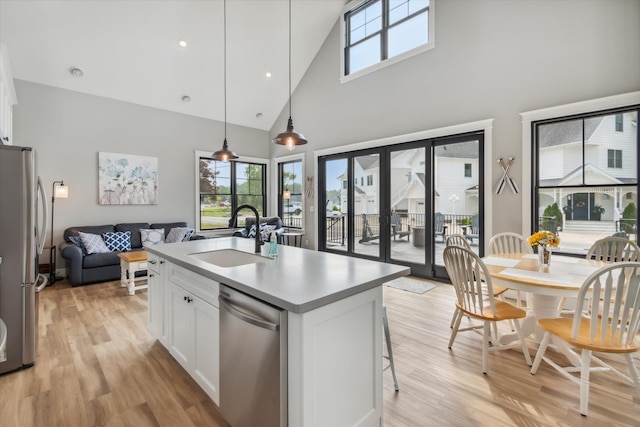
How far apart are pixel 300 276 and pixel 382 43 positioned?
543 centimetres

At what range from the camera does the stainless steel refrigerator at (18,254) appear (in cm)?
224

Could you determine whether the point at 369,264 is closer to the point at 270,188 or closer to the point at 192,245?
the point at 192,245

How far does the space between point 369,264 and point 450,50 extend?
4208mm

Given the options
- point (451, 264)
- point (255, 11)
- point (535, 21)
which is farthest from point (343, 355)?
point (255, 11)

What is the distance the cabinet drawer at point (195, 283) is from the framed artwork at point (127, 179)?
4448 mm

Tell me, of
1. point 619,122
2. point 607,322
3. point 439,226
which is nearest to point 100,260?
point 439,226

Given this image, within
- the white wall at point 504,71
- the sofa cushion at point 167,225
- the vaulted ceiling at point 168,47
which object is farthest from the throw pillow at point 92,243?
the white wall at point 504,71

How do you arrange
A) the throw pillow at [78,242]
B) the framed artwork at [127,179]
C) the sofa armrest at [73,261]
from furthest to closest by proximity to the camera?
1. the framed artwork at [127,179]
2. the throw pillow at [78,242]
3. the sofa armrest at [73,261]

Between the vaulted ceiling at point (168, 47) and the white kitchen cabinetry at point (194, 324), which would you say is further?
the vaulted ceiling at point (168, 47)

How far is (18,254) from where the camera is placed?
2293 mm

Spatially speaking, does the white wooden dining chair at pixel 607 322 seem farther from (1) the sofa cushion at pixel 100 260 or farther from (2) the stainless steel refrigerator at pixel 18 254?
(1) the sofa cushion at pixel 100 260

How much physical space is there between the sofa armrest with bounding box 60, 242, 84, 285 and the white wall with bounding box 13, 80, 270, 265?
0.91 metres

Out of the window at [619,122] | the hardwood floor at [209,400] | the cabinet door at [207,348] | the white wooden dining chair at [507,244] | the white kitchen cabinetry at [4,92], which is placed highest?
A: the white kitchen cabinetry at [4,92]

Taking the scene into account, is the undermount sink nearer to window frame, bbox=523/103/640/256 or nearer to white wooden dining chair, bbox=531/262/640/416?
white wooden dining chair, bbox=531/262/640/416
